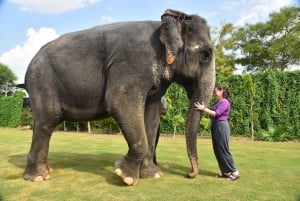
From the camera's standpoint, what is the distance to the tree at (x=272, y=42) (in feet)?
96.7

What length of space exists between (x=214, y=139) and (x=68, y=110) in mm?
2358

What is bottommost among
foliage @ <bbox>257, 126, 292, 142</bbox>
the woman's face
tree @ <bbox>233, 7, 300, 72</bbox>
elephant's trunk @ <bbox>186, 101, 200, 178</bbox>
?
foliage @ <bbox>257, 126, 292, 142</bbox>

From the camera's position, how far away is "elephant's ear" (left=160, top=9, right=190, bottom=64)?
14.8 feet

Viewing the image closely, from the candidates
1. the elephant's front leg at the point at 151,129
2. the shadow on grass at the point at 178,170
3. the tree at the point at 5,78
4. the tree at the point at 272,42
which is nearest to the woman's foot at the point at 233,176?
the shadow on grass at the point at 178,170

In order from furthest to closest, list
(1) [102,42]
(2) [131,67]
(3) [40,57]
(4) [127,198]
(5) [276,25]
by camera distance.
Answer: (5) [276,25] → (3) [40,57] → (1) [102,42] → (2) [131,67] → (4) [127,198]

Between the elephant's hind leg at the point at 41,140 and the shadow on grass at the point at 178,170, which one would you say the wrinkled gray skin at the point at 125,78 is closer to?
the elephant's hind leg at the point at 41,140

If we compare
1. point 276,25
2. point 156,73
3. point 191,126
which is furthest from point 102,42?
point 276,25

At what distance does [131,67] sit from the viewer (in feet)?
14.9

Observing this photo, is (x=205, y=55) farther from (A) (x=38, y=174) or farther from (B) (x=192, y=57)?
(A) (x=38, y=174)

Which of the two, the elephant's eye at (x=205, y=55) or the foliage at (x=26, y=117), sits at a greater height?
the elephant's eye at (x=205, y=55)

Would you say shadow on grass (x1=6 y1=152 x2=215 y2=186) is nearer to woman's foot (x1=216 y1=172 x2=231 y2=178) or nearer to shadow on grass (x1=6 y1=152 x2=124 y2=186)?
shadow on grass (x1=6 y1=152 x2=124 y2=186)

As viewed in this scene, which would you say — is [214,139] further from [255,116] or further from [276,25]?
[276,25]

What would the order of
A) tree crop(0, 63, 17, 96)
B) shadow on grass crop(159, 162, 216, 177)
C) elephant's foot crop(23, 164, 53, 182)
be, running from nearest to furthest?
elephant's foot crop(23, 164, 53, 182) < shadow on grass crop(159, 162, 216, 177) < tree crop(0, 63, 17, 96)

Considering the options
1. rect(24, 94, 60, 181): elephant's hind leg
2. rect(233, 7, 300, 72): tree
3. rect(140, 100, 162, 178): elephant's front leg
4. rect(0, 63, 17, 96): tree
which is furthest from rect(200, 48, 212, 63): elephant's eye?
rect(0, 63, 17, 96): tree
